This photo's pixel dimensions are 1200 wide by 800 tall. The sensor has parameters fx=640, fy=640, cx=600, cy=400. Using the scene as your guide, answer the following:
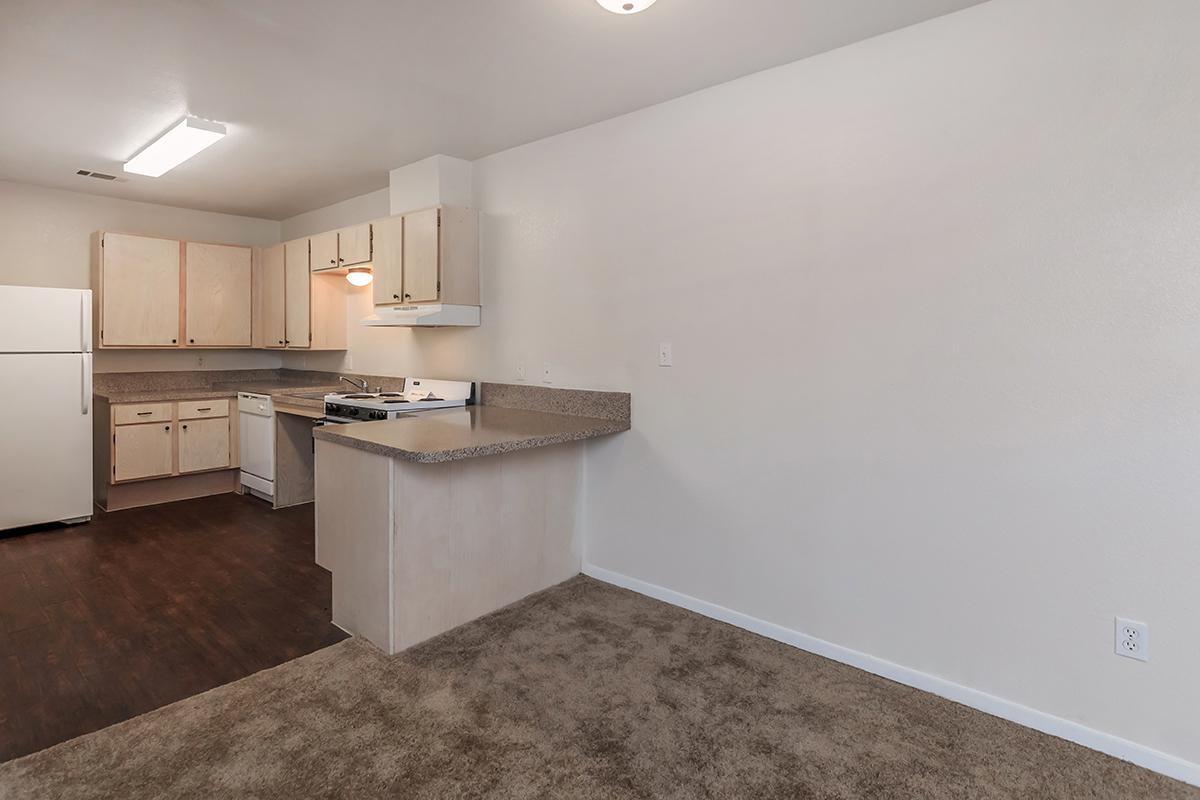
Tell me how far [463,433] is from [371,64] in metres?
1.57

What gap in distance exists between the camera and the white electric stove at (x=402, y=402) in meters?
3.77

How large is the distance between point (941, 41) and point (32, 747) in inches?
148

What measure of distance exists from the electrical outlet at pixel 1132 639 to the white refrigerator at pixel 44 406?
18.4ft

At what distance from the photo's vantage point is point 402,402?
12.9ft

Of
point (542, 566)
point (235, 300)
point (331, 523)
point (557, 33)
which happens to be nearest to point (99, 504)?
point (235, 300)

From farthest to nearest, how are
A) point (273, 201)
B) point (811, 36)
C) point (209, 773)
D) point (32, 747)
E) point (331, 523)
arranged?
point (273, 201) → point (331, 523) → point (811, 36) → point (32, 747) → point (209, 773)

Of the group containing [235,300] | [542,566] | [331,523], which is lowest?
[542,566]

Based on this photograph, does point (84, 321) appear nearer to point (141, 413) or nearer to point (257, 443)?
point (141, 413)

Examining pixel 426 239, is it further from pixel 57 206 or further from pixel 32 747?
pixel 57 206

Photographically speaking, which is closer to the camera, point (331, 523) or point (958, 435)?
point (958, 435)

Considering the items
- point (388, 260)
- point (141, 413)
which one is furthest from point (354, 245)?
point (141, 413)

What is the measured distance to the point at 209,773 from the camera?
184 centimetres

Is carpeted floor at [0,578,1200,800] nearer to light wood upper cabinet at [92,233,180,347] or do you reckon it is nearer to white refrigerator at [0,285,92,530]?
white refrigerator at [0,285,92,530]

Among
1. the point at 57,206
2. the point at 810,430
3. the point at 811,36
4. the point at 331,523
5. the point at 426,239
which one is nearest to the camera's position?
the point at 811,36
